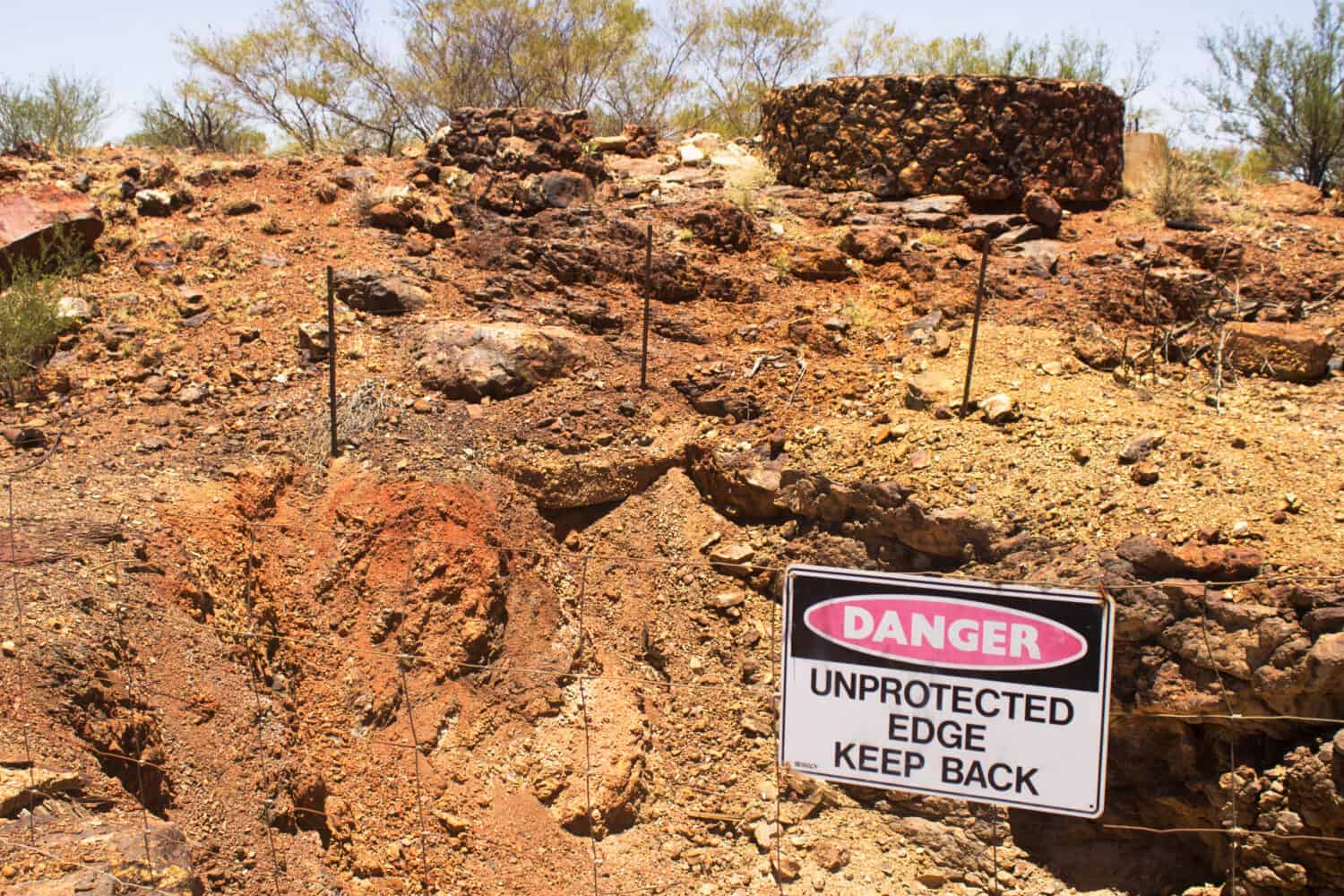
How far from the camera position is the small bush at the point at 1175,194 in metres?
9.88

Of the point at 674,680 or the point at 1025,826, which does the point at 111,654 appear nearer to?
the point at 674,680

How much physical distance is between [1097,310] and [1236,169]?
5208 millimetres

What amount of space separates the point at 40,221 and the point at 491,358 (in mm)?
4172

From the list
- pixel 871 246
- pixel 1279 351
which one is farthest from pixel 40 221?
pixel 1279 351

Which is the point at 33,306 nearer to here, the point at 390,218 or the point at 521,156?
the point at 390,218

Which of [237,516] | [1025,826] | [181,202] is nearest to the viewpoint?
[1025,826]

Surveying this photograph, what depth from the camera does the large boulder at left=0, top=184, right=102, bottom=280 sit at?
28.6 feet

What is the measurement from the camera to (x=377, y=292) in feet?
27.6

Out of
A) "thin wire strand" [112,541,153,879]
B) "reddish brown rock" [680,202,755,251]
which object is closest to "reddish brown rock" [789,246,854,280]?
"reddish brown rock" [680,202,755,251]

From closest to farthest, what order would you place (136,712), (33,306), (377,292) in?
(136,712)
(33,306)
(377,292)

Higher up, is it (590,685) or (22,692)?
(22,692)

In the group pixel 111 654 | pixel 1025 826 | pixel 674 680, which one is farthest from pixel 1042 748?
pixel 111 654

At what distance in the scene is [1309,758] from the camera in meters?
4.97

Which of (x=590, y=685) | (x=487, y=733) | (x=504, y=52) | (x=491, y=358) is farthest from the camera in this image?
(x=504, y=52)
